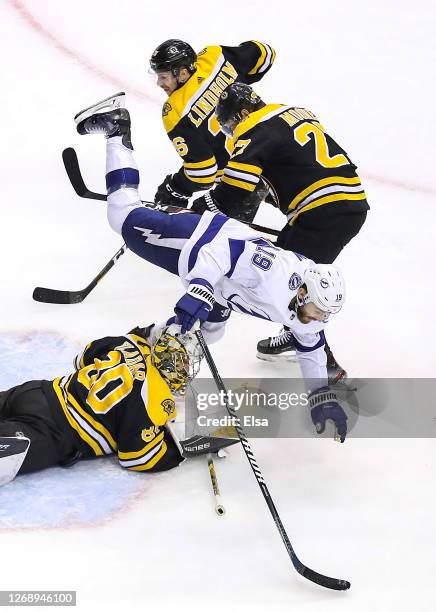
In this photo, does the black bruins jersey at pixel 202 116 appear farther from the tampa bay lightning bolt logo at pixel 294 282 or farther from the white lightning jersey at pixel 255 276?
the tampa bay lightning bolt logo at pixel 294 282

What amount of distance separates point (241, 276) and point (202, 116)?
1.46 m

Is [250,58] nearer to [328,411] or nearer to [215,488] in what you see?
[328,411]

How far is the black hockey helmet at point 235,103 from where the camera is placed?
410cm

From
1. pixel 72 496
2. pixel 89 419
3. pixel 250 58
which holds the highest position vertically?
pixel 250 58

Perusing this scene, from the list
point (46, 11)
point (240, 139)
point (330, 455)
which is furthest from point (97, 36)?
point (330, 455)

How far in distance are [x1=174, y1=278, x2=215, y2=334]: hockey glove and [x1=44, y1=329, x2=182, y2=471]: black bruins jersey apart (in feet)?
0.80

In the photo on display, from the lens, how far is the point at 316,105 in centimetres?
650

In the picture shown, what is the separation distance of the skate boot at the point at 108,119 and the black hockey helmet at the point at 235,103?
0.40m

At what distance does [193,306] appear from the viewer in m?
3.27

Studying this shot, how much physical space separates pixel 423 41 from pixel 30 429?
4.97 metres

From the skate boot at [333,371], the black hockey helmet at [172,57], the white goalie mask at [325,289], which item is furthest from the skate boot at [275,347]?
the black hockey helmet at [172,57]

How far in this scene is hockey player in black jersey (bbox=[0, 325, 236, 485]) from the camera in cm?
331

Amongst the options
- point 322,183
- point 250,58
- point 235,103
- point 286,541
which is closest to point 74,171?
point 235,103

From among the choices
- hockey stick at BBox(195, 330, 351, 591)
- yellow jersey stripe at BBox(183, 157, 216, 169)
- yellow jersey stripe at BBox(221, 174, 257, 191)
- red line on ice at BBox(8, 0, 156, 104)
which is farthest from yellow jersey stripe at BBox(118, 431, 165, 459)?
red line on ice at BBox(8, 0, 156, 104)
